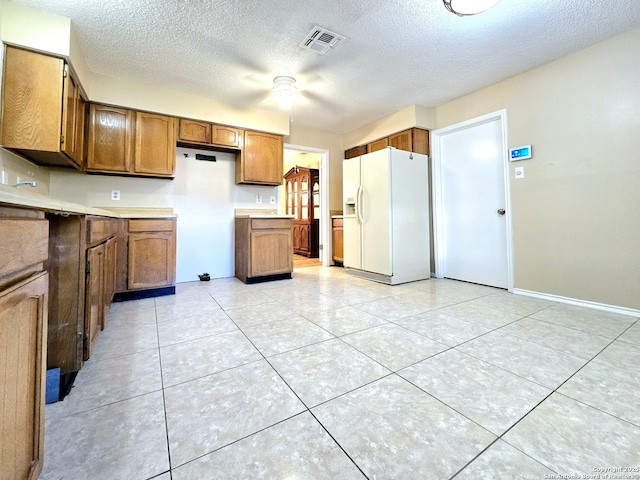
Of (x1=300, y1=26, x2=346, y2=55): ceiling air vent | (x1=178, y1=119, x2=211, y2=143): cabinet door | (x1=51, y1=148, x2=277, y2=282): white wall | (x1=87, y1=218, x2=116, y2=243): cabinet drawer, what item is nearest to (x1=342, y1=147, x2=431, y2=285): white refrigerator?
(x1=300, y1=26, x2=346, y2=55): ceiling air vent

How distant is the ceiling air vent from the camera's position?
2.25m

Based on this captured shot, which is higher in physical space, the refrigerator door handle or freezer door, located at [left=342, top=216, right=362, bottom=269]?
the refrigerator door handle

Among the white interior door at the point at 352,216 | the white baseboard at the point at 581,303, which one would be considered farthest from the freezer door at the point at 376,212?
the white baseboard at the point at 581,303

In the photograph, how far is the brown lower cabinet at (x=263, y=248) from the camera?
3402 millimetres

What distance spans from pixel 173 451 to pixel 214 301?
185 cm

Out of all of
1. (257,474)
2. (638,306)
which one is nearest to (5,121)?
(257,474)

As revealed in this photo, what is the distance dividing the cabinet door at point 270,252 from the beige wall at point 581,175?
272 cm

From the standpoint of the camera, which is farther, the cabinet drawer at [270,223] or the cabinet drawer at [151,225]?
the cabinet drawer at [270,223]

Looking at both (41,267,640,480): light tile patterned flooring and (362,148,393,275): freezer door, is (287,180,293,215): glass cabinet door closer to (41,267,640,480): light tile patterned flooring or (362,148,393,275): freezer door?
(362,148,393,275): freezer door

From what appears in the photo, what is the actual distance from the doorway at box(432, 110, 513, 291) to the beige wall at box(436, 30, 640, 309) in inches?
7.2

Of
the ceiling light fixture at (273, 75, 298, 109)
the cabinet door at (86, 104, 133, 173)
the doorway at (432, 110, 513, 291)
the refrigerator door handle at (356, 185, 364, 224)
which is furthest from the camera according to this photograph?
the refrigerator door handle at (356, 185, 364, 224)

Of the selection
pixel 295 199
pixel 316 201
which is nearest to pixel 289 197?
pixel 295 199

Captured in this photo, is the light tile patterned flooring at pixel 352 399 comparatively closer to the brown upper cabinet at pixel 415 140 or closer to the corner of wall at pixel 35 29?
the corner of wall at pixel 35 29

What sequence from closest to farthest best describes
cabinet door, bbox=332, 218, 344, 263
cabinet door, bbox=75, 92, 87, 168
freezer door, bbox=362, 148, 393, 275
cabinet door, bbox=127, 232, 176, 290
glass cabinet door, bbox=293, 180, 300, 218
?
cabinet door, bbox=75, 92, 87, 168 < cabinet door, bbox=127, 232, 176, 290 < freezer door, bbox=362, 148, 393, 275 < cabinet door, bbox=332, 218, 344, 263 < glass cabinet door, bbox=293, 180, 300, 218
